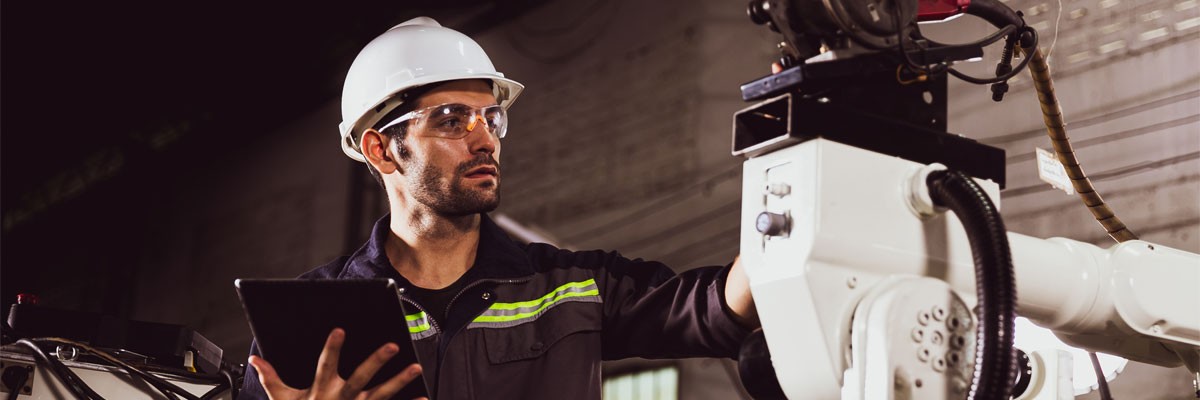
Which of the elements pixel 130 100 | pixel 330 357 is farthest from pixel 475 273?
pixel 130 100

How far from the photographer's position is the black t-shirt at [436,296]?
1.91 metres

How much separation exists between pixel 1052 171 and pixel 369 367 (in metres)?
0.91

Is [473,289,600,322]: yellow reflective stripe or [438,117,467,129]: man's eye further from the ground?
[438,117,467,129]: man's eye

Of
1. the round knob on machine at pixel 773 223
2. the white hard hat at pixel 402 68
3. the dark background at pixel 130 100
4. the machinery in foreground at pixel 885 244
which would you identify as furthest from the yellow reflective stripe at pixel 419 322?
the dark background at pixel 130 100

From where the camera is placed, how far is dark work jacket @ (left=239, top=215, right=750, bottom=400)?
1.78 meters

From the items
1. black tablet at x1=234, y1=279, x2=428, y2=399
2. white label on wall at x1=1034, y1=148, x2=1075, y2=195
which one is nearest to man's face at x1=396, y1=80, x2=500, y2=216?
black tablet at x1=234, y1=279, x2=428, y2=399

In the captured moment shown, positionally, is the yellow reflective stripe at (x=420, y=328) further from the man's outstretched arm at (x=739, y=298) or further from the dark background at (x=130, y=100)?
the dark background at (x=130, y=100)

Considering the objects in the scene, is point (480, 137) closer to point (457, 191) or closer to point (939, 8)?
point (457, 191)

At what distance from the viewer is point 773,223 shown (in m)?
0.96

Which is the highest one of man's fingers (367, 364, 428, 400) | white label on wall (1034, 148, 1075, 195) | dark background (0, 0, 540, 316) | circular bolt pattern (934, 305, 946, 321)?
dark background (0, 0, 540, 316)

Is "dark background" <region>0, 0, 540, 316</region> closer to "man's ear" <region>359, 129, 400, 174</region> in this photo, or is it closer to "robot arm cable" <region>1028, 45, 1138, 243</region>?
"man's ear" <region>359, 129, 400, 174</region>

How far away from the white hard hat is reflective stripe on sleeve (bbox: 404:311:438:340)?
0.50 m

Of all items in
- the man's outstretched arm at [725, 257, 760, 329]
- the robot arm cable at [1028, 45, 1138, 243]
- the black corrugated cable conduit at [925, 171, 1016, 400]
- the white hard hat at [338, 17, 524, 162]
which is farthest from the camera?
the white hard hat at [338, 17, 524, 162]

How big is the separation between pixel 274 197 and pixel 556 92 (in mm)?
2314
